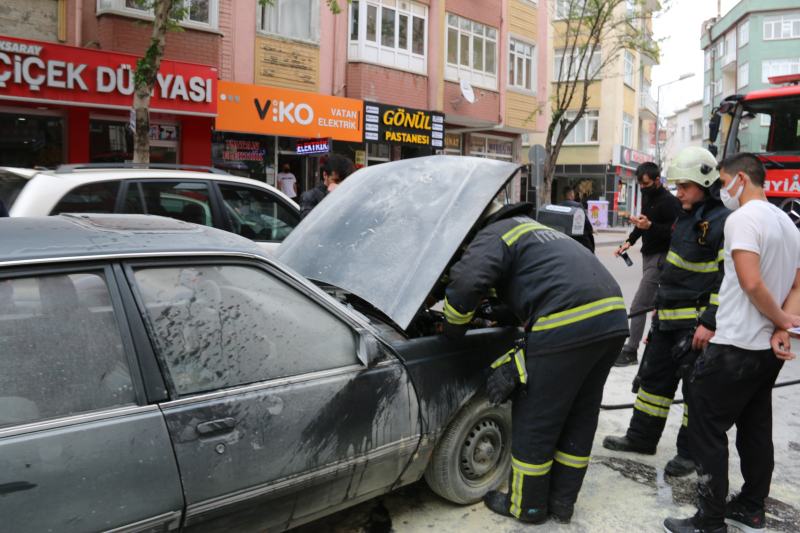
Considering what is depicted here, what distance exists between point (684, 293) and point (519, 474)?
5.03 ft

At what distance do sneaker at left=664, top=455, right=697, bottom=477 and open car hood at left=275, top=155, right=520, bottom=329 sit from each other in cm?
198

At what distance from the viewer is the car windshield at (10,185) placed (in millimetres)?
4961

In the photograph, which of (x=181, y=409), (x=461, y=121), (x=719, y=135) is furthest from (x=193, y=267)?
(x=461, y=121)

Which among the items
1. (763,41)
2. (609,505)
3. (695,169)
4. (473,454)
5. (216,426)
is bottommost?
(609,505)

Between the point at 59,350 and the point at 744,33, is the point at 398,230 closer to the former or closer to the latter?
the point at 59,350

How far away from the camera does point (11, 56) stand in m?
10.6

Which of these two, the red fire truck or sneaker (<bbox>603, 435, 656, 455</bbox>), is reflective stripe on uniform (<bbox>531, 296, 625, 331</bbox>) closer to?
sneaker (<bbox>603, 435, 656, 455</bbox>)

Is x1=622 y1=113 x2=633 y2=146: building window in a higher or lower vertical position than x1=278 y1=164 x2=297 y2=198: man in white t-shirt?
higher

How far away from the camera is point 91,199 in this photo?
4996mm

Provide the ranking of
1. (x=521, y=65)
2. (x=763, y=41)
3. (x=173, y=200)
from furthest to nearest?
1. (x=763, y=41)
2. (x=521, y=65)
3. (x=173, y=200)

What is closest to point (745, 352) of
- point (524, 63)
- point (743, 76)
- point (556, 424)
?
point (556, 424)

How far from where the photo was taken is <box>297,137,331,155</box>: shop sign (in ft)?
42.5

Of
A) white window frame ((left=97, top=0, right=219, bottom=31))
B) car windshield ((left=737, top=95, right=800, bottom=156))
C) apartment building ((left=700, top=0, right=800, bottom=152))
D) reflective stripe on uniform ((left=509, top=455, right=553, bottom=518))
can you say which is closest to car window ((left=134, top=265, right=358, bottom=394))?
reflective stripe on uniform ((left=509, top=455, right=553, bottom=518))

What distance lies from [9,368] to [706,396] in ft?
9.56
